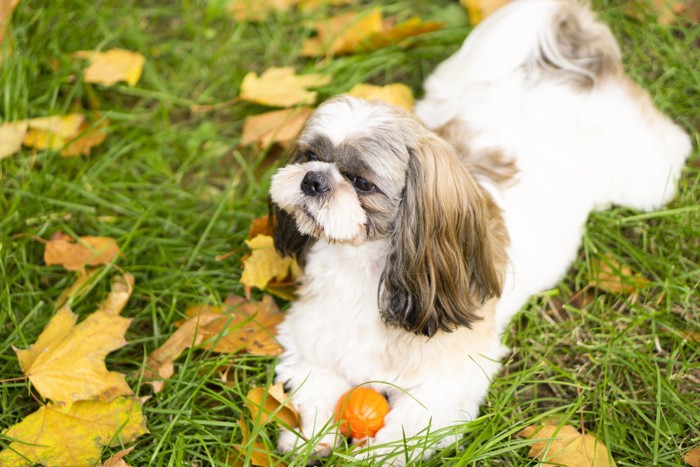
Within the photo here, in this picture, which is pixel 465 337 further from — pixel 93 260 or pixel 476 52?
pixel 93 260

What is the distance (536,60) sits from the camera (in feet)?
13.3

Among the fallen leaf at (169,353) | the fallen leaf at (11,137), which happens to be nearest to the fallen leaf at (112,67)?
the fallen leaf at (11,137)

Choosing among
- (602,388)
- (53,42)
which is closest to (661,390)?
(602,388)

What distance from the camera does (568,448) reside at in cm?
341

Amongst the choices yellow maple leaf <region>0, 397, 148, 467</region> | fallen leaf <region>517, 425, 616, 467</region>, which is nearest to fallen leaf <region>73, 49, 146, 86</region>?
yellow maple leaf <region>0, 397, 148, 467</region>

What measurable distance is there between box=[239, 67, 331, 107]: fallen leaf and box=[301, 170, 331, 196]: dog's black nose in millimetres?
1961

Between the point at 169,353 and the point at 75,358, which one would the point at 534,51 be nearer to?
the point at 169,353

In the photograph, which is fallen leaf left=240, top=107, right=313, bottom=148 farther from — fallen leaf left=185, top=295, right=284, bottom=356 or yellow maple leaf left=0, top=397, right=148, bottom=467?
yellow maple leaf left=0, top=397, right=148, bottom=467

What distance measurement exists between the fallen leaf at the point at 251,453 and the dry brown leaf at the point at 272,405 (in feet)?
0.27

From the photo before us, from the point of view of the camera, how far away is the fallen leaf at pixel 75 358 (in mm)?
3426

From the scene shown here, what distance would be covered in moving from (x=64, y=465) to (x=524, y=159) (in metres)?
2.71

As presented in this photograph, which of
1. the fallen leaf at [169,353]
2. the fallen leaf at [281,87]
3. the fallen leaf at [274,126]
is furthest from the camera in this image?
the fallen leaf at [281,87]

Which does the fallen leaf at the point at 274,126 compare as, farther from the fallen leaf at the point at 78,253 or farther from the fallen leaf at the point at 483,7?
the fallen leaf at the point at 483,7

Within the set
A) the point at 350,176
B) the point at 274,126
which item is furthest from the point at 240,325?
the point at 274,126
